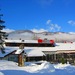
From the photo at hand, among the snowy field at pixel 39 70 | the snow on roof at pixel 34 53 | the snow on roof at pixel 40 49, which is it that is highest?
the snow on roof at pixel 40 49

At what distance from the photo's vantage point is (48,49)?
64.9 m

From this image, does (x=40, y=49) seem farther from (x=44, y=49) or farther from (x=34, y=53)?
(x=34, y=53)

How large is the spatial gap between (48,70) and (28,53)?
30.1 m

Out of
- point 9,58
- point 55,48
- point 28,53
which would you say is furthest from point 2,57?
point 55,48

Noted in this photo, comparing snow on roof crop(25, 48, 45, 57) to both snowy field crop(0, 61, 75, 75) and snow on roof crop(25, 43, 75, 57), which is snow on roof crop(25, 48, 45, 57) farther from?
snowy field crop(0, 61, 75, 75)

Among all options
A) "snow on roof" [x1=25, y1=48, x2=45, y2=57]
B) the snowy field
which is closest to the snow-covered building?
"snow on roof" [x1=25, y1=48, x2=45, y2=57]

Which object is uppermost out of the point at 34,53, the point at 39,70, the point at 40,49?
the point at 40,49

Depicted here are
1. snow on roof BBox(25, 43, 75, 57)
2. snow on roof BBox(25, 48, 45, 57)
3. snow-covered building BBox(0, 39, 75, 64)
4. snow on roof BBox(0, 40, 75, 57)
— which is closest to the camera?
snow on roof BBox(25, 48, 45, 57)

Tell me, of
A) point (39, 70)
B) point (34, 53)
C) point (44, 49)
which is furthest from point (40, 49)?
point (39, 70)

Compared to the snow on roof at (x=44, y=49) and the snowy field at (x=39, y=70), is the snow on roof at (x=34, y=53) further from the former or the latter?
the snowy field at (x=39, y=70)

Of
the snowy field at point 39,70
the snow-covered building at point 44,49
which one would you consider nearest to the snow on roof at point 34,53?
the snow-covered building at point 44,49

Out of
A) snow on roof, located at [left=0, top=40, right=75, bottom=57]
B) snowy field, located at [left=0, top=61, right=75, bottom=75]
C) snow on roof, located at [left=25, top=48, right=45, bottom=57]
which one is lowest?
snowy field, located at [left=0, top=61, right=75, bottom=75]

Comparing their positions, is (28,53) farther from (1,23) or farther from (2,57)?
(1,23)

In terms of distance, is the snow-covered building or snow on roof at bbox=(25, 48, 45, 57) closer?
snow on roof at bbox=(25, 48, 45, 57)
